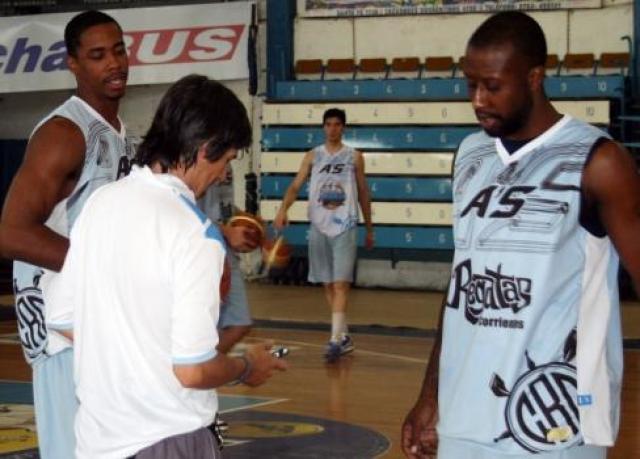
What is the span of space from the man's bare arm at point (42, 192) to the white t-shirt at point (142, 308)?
2.63 feet

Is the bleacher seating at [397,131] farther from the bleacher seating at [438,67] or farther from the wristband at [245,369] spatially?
the wristband at [245,369]

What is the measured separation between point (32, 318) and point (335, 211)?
7652 mm

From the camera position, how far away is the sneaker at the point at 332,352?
37.0ft

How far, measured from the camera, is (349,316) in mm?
14570

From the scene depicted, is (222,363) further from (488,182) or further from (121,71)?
(121,71)

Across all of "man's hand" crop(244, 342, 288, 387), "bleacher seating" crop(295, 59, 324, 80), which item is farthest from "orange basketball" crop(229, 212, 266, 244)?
"bleacher seating" crop(295, 59, 324, 80)

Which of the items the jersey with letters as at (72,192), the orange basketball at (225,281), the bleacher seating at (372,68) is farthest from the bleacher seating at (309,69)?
the orange basketball at (225,281)

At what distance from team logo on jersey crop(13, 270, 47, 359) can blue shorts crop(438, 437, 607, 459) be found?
1.35m

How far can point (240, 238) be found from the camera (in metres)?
4.46

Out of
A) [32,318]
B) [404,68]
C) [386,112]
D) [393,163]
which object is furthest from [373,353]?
[32,318]

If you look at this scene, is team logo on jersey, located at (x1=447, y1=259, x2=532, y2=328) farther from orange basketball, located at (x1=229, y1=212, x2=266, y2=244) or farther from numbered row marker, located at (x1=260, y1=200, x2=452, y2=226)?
numbered row marker, located at (x1=260, y1=200, x2=452, y2=226)

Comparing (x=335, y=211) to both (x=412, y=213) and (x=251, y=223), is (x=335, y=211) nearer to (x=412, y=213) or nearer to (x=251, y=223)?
(x=412, y=213)

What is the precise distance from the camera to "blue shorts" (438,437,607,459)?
3406 mm

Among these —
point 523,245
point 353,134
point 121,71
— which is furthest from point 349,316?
point 523,245
